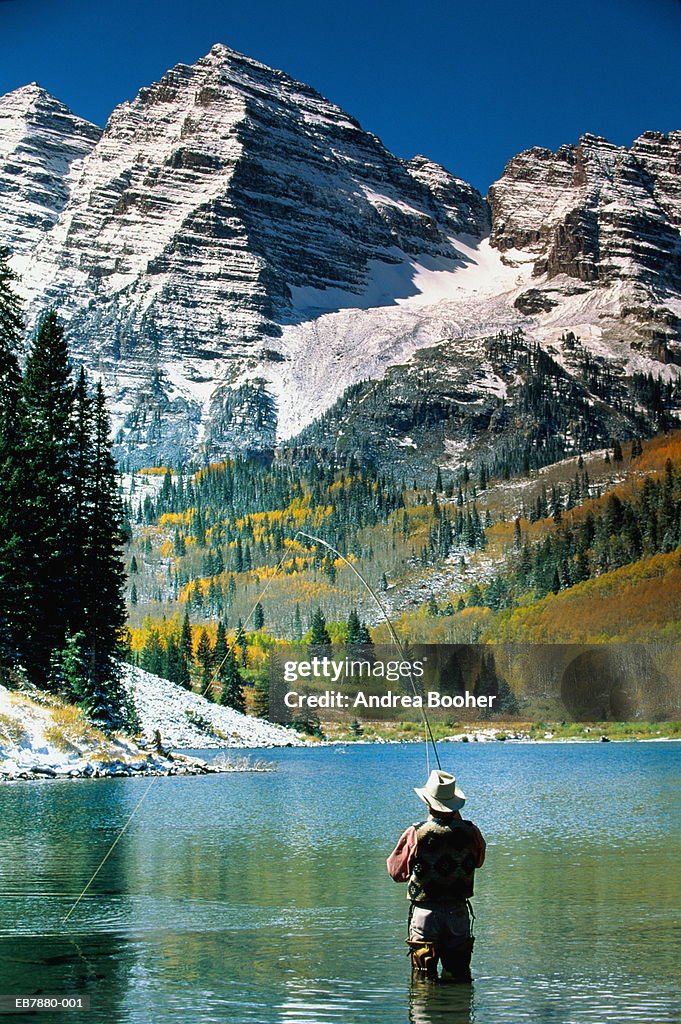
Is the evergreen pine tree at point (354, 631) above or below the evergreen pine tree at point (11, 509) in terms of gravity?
above

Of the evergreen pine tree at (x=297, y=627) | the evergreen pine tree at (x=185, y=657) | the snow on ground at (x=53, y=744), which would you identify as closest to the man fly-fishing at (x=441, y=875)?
the snow on ground at (x=53, y=744)

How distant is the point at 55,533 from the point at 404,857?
4392 cm

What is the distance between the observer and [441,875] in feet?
48.9

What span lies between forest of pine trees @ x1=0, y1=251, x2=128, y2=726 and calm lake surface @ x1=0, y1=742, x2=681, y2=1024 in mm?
12753

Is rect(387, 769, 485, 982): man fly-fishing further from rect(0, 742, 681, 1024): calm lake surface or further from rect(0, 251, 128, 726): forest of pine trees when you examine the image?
rect(0, 251, 128, 726): forest of pine trees

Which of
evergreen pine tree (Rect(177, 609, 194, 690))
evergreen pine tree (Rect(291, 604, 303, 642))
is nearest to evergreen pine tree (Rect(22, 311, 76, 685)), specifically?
evergreen pine tree (Rect(177, 609, 194, 690))

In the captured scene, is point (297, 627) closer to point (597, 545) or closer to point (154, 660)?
point (597, 545)

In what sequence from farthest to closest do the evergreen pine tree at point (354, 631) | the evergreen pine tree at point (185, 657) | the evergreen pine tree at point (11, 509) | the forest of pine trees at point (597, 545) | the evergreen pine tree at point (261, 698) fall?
1. the forest of pine trees at point (597, 545)
2. the evergreen pine tree at point (354, 631)
3. the evergreen pine tree at point (185, 657)
4. the evergreen pine tree at point (261, 698)
5. the evergreen pine tree at point (11, 509)

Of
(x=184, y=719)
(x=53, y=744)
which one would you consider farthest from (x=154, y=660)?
(x=53, y=744)

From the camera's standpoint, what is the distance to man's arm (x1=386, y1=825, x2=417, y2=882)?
1503cm

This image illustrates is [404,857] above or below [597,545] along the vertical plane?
below

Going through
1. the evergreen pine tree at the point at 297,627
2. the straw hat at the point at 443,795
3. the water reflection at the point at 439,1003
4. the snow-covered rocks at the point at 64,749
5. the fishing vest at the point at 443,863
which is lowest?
the water reflection at the point at 439,1003

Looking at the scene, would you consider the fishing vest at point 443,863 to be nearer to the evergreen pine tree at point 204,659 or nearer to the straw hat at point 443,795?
the straw hat at point 443,795

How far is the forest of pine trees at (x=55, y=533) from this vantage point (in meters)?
52.3
